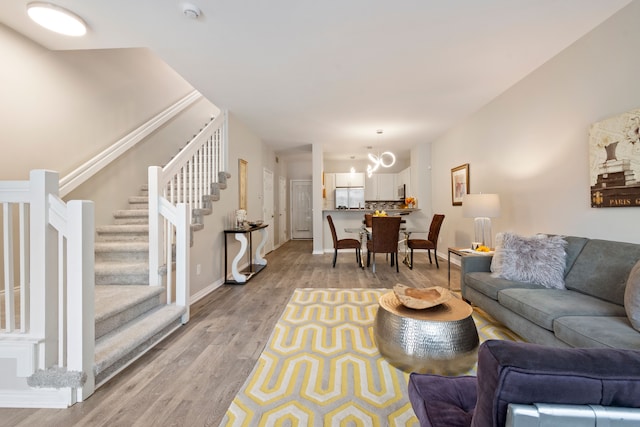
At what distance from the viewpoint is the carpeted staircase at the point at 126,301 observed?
1.80 metres

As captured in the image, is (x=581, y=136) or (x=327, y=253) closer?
(x=581, y=136)

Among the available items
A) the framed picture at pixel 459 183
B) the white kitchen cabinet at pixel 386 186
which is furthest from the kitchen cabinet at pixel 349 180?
the framed picture at pixel 459 183

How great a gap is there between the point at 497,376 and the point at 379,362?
59.0 inches

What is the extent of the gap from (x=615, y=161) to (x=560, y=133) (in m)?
0.67

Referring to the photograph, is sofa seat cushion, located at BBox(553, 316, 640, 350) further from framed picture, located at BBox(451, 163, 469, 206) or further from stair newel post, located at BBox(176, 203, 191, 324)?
framed picture, located at BBox(451, 163, 469, 206)

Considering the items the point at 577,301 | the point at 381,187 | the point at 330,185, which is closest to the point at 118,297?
the point at 577,301

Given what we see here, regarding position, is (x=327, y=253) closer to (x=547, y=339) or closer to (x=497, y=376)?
(x=547, y=339)

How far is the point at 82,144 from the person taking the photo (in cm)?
293

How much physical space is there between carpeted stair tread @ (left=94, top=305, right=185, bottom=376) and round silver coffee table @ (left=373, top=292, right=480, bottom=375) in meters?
1.68

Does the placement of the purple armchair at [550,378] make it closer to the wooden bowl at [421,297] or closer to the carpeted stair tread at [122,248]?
the wooden bowl at [421,297]

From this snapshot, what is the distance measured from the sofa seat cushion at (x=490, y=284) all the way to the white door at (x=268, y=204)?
4350 millimetres

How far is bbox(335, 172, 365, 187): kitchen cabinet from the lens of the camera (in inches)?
311

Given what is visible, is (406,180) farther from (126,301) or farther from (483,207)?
(126,301)

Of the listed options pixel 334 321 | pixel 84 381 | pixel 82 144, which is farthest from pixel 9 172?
pixel 334 321
